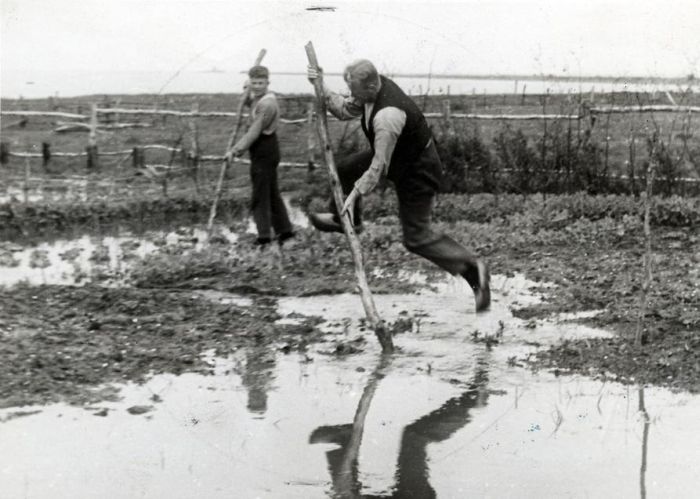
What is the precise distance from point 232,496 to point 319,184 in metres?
11.4

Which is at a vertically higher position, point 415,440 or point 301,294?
point 301,294

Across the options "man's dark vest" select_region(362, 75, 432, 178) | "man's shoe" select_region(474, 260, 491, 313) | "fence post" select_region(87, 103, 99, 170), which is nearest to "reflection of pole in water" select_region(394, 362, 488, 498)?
"man's shoe" select_region(474, 260, 491, 313)

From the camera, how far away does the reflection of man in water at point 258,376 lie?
5477 millimetres

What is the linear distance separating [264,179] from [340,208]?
2965 millimetres

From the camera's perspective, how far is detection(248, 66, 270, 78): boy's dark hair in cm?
899

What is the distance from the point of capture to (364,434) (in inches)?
197

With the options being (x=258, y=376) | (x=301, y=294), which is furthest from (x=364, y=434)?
(x=301, y=294)

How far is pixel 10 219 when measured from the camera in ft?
39.4

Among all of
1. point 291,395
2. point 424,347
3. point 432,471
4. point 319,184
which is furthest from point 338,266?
point 319,184

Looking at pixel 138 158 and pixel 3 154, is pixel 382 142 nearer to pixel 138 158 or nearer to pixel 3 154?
pixel 138 158

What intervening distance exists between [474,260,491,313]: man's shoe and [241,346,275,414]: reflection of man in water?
1.66m

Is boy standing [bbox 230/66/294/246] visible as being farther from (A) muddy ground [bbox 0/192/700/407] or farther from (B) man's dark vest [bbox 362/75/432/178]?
(B) man's dark vest [bbox 362/75/432/178]

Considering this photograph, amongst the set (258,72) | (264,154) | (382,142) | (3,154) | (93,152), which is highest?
(258,72)

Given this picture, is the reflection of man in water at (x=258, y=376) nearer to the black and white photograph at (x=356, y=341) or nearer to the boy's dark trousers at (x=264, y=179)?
the black and white photograph at (x=356, y=341)
